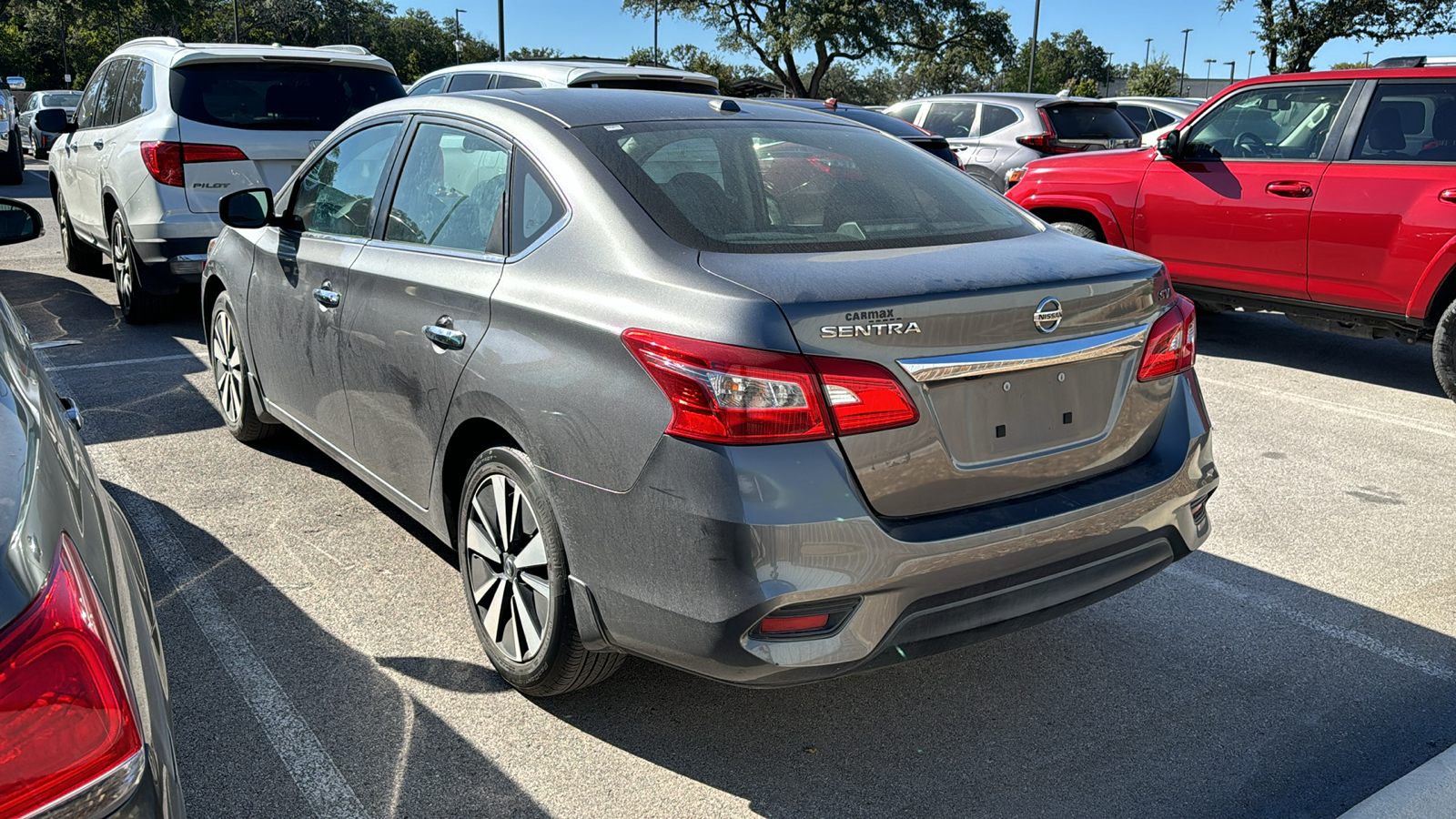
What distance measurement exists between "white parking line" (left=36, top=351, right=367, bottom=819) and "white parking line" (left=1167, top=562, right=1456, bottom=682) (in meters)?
2.92

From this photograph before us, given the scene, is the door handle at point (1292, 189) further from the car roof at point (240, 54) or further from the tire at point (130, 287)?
the tire at point (130, 287)

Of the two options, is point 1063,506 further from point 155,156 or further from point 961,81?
point 961,81

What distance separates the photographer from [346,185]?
4.20 metres

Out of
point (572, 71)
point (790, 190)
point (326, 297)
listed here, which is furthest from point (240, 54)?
point (790, 190)

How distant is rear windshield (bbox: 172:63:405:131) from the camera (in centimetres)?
742

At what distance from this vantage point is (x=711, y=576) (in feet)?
8.08

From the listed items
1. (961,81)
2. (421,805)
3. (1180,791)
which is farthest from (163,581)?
(961,81)

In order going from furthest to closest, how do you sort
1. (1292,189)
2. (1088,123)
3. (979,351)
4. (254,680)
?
1. (1088,123)
2. (1292,189)
3. (254,680)
4. (979,351)

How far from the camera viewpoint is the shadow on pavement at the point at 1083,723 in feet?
9.22

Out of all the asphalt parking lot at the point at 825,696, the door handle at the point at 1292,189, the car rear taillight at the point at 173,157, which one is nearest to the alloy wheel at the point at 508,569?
the asphalt parking lot at the point at 825,696

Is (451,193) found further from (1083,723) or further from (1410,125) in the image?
(1410,125)

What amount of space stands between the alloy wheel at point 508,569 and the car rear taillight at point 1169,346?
5.39 feet

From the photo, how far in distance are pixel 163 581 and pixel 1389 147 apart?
263 inches

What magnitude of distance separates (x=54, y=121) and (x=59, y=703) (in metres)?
8.87
